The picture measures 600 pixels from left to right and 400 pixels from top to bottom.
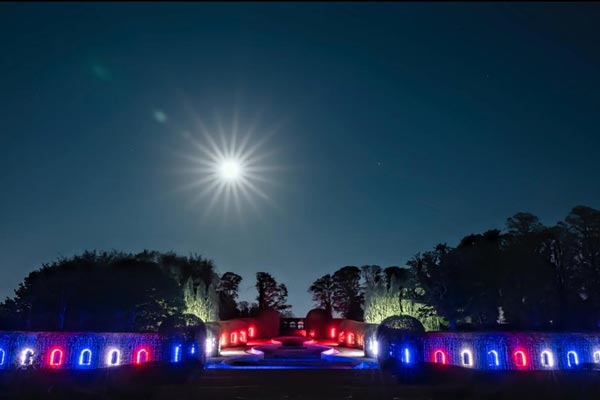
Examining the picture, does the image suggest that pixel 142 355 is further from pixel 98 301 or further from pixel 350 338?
pixel 350 338

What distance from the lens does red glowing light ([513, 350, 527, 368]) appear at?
18.2 meters

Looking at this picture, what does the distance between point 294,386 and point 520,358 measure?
10.3 meters

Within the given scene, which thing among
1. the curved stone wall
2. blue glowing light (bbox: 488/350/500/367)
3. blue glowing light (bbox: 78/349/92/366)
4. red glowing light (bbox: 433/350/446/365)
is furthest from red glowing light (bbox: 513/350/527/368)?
blue glowing light (bbox: 78/349/92/366)

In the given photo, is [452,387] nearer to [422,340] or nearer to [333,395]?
[333,395]

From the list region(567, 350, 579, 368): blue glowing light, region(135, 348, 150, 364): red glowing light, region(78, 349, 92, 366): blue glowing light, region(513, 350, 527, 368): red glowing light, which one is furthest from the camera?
region(135, 348, 150, 364): red glowing light

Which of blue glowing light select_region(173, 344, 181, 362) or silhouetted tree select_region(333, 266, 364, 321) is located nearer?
blue glowing light select_region(173, 344, 181, 362)

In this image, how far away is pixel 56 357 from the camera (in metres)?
18.3

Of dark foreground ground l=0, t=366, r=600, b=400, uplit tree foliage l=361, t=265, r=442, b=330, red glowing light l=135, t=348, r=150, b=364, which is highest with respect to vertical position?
uplit tree foliage l=361, t=265, r=442, b=330

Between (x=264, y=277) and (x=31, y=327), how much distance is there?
33.0 metres

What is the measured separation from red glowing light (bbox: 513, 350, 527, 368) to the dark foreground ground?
18.3 feet

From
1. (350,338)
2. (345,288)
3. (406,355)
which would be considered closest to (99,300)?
(350,338)

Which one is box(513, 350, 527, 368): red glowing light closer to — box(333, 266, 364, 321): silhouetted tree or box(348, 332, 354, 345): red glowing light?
box(348, 332, 354, 345): red glowing light

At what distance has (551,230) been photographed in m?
31.0

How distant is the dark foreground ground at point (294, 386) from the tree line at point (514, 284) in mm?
14249
